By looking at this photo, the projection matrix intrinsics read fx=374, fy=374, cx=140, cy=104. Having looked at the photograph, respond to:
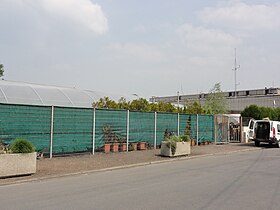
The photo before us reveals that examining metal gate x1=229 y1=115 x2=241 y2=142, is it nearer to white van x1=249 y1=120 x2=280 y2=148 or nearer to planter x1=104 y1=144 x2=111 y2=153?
white van x1=249 y1=120 x2=280 y2=148

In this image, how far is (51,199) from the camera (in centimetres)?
820

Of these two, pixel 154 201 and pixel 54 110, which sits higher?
pixel 54 110

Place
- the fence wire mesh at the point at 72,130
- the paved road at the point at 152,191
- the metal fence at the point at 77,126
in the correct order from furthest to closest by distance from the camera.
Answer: the fence wire mesh at the point at 72,130 < the metal fence at the point at 77,126 < the paved road at the point at 152,191

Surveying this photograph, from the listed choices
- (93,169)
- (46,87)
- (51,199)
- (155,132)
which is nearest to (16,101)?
(46,87)

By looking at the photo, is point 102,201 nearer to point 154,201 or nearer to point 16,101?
point 154,201

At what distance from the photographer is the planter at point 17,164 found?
36.4ft

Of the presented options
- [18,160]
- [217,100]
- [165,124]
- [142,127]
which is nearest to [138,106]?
[165,124]

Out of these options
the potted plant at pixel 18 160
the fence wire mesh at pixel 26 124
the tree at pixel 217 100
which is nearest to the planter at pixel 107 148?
the fence wire mesh at pixel 26 124

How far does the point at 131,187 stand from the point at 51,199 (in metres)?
2.36

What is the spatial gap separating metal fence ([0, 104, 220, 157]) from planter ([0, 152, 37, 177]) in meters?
2.97

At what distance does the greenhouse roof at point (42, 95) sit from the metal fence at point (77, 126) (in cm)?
646

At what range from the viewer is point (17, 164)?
11398 mm

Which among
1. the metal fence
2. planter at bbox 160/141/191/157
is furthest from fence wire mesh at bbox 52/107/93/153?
planter at bbox 160/141/191/157

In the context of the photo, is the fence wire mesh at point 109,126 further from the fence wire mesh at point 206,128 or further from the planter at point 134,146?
the fence wire mesh at point 206,128
